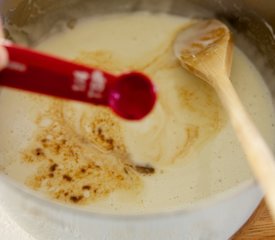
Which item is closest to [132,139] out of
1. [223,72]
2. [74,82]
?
[223,72]

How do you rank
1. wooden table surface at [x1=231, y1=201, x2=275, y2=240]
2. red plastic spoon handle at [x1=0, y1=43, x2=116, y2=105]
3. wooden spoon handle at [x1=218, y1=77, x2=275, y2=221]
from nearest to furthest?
red plastic spoon handle at [x1=0, y1=43, x2=116, y2=105], wooden spoon handle at [x1=218, y1=77, x2=275, y2=221], wooden table surface at [x1=231, y1=201, x2=275, y2=240]

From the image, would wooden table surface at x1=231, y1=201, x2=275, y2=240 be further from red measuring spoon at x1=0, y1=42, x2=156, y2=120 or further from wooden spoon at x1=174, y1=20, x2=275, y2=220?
red measuring spoon at x1=0, y1=42, x2=156, y2=120

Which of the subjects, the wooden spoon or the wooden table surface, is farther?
the wooden table surface

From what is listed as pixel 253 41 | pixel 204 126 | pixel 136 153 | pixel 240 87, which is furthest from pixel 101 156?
pixel 253 41

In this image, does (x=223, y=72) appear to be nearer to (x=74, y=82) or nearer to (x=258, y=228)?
(x=258, y=228)

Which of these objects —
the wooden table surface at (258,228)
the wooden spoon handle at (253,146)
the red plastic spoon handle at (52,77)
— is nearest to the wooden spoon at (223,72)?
the wooden spoon handle at (253,146)

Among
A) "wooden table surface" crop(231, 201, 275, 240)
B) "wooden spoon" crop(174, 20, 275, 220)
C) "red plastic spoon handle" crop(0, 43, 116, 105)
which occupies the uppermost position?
"red plastic spoon handle" crop(0, 43, 116, 105)

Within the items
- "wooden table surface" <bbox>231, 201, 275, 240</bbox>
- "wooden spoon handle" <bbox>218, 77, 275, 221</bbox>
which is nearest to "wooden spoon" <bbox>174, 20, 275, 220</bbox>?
"wooden spoon handle" <bbox>218, 77, 275, 221</bbox>

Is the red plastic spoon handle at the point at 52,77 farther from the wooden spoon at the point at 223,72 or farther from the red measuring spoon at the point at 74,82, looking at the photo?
the wooden spoon at the point at 223,72
